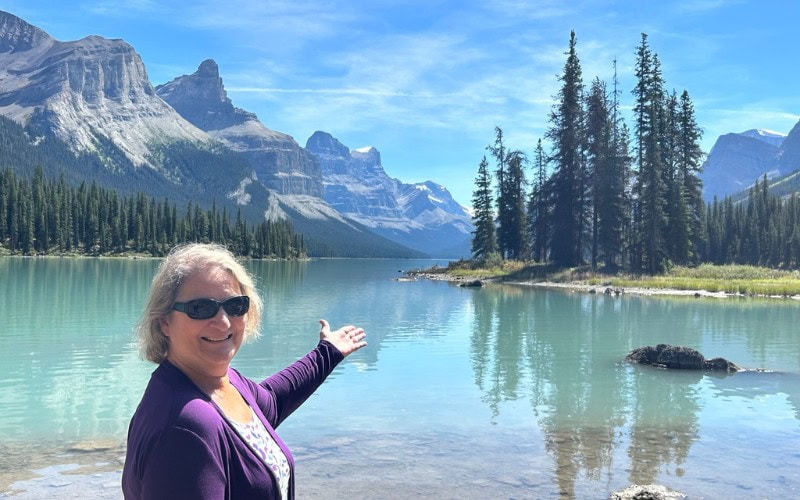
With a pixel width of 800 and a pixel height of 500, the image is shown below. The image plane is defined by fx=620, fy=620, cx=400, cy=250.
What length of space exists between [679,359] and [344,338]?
1724 centimetres

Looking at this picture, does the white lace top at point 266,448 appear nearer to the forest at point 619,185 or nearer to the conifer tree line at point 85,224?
the forest at point 619,185

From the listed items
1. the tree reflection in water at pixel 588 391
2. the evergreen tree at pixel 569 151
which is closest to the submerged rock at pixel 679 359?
the tree reflection in water at pixel 588 391

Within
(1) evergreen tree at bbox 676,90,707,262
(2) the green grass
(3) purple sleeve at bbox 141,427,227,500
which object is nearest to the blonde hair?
(3) purple sleeve at bbox 141,427,227,500

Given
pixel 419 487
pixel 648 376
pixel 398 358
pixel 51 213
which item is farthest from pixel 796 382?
pixel 51 213

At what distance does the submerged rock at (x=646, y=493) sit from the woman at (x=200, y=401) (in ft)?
22.2

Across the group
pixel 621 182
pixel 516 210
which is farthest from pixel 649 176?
pixel 516 210

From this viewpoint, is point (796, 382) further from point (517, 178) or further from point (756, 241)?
point (756, 241)

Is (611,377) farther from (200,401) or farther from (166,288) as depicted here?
(200,401)

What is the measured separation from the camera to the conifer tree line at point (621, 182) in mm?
60312

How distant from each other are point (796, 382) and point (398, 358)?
11.7m

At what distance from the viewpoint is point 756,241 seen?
106000 millimetres

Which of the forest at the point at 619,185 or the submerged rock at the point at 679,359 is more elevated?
the forest at the point at 619,185

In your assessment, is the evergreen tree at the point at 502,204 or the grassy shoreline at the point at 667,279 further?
the evergreen tree at the point at 502,204

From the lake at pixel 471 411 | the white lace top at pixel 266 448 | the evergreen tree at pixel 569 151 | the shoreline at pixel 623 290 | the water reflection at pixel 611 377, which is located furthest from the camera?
the evergreen tree at pixel 569 151
